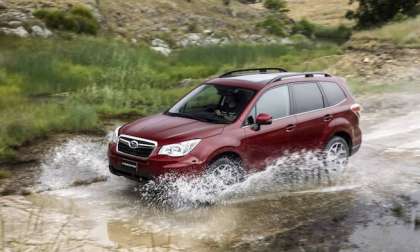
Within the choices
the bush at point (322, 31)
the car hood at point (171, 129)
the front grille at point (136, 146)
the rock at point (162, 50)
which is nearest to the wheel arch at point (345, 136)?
the car hood at point (171, 129)

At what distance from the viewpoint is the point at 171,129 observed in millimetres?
8945

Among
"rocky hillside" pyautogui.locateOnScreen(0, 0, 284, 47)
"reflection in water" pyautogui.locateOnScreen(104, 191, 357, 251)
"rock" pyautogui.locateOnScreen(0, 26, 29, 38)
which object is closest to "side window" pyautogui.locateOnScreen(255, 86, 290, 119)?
"reflection in water" pyautogui.locateOnScreen(104, 191, 357, 251)

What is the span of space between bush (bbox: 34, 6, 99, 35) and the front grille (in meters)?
28.7

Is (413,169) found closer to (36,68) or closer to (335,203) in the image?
(335,203)

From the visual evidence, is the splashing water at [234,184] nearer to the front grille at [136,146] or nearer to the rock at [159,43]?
the front grille at [136,146]

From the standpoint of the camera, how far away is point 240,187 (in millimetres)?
9195

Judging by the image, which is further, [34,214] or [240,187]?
[240,187]

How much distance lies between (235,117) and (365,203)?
2.32m

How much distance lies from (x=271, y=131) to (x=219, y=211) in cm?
150

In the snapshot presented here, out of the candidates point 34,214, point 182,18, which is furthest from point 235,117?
point 182,18

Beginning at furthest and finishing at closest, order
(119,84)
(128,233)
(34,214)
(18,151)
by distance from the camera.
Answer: (119,84), (18,151), (34,214), (128,233)

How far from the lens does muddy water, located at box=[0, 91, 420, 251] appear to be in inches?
306

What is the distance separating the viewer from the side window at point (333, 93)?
1065cm

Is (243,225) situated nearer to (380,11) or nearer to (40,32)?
(40,32)
